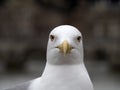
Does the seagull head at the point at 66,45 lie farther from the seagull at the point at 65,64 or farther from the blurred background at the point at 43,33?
the blurred background at the point at 43,33

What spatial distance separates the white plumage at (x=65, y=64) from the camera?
1.59m

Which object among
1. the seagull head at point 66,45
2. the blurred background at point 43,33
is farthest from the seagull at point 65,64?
the blurred background at point 43,33

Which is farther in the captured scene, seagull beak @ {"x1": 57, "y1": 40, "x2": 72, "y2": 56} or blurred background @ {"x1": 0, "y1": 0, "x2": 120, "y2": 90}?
blurred background @ {"x1": 0, "y1": 0, "x2": 120, "y2": 90}

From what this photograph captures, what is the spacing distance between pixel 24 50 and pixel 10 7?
0.73 meters

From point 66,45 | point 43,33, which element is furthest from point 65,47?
point 43,33

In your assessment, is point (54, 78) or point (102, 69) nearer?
point (54, 78)

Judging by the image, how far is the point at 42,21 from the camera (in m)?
7.93

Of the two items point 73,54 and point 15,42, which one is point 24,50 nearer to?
point 15,42

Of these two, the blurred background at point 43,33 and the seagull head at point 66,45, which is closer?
the seagull head at point 66,45

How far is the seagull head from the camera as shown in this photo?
5.19ft

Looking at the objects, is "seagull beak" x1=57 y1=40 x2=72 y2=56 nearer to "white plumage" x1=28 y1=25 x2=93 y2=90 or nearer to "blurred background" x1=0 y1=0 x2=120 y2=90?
"white plumage" x1=28 y1=25 x2=93 y2=90

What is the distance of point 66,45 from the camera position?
61.4 inches

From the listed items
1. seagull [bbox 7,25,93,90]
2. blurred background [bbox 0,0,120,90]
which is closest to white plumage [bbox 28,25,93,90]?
seagull [bbox 7,25,93,90]

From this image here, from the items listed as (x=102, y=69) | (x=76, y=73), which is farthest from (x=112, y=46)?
(x=76, y=73)
